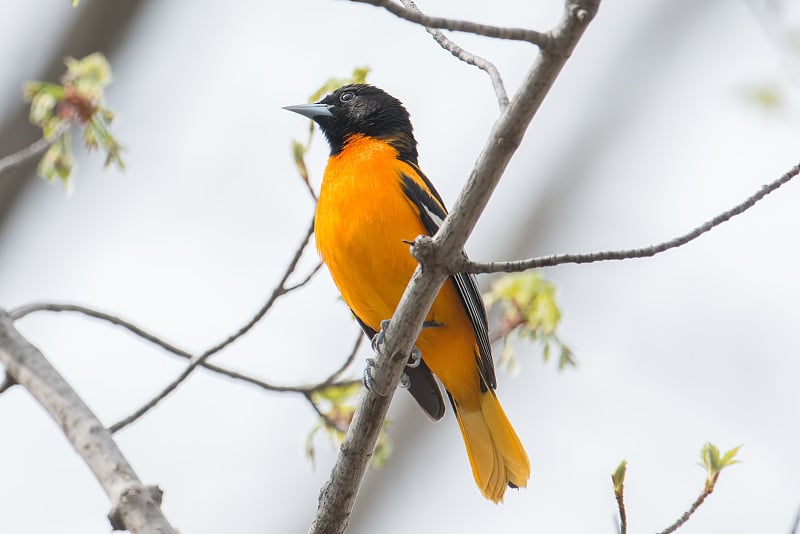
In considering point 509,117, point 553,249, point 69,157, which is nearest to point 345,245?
point 69,157

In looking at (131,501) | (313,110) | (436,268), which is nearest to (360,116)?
(313,110)

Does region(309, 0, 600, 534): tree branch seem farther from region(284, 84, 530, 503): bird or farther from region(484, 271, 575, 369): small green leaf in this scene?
region(484, 271, 575, 369): small green leaf

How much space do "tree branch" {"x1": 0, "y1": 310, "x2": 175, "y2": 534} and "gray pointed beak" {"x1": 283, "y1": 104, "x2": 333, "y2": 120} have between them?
8.26 ft

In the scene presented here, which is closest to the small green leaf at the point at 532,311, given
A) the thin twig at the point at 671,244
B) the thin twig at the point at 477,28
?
the thin twig at the point at 671,244

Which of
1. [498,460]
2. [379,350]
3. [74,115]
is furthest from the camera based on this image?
[498,460]

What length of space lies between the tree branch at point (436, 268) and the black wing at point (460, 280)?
3.32 feet

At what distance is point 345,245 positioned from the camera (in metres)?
4.22

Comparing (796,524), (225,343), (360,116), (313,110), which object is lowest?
(796,524)

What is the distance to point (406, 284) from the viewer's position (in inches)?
166

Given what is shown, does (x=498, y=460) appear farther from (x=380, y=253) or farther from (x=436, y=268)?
(x=436, y=268)

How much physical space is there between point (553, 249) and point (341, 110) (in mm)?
3176

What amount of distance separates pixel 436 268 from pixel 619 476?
0.84 metres

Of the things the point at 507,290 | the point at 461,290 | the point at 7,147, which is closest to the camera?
the point at 461,290

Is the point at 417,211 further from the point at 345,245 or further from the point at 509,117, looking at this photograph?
the point at 509,117
